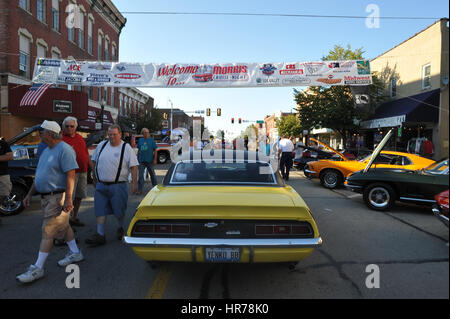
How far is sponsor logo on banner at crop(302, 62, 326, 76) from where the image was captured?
557 inches

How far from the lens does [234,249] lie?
304 cm

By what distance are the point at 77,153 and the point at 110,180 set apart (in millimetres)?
1153

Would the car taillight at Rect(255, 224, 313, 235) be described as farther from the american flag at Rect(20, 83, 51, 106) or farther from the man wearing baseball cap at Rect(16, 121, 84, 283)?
the american flag at Rect(20, 83, 51, 106)

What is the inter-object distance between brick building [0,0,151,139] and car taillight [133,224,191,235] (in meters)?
17.3

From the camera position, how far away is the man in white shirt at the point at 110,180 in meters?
4.68

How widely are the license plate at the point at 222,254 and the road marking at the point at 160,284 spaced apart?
0.65m

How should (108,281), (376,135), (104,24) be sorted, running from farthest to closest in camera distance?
(104,24)
(376,135)
(108,281)

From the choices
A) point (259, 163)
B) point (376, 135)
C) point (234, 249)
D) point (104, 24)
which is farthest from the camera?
point (104, 24)

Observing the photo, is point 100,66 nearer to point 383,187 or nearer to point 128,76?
point 128,76

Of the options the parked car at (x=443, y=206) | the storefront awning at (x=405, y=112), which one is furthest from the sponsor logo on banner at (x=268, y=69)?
Result: the parked car at (x=443, y=206)

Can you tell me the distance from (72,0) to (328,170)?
2105 centimetres

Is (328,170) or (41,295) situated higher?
(328,170)
